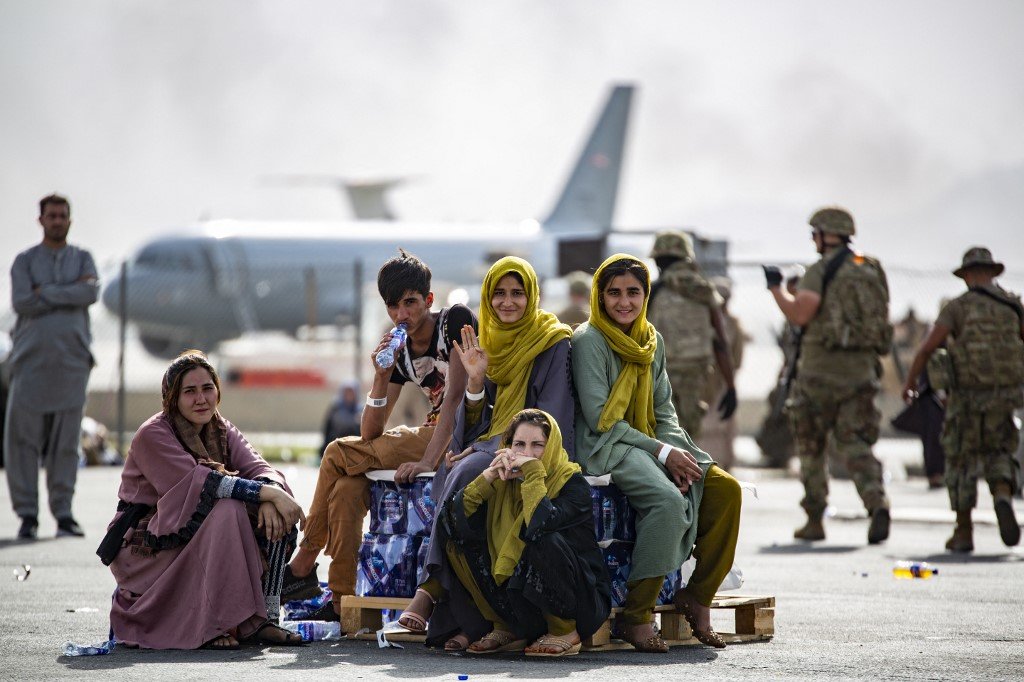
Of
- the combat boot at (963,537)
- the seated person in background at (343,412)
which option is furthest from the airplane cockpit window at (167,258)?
the combat boot at (963,537)

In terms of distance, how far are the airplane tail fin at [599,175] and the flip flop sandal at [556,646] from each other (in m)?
45.4

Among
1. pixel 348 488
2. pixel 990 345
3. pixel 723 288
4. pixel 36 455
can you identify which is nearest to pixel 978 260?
pixel 990 345

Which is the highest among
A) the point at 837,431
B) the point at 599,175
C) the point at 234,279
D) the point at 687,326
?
the point at 599,175

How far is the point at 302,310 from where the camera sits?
36281mm

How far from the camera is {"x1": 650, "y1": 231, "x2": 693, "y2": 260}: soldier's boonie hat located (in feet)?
33.8

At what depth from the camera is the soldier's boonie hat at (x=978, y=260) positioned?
939cm

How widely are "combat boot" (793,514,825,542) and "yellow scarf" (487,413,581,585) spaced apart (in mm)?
4883

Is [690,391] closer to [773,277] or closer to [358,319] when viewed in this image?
[773,277]

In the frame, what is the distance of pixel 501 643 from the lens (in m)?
5.30

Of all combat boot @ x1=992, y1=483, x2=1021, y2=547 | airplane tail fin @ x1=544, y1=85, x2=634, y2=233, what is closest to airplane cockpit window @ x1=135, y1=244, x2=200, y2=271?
airplane tail fin @ x1=544, y1=85, x2=634, y2=233

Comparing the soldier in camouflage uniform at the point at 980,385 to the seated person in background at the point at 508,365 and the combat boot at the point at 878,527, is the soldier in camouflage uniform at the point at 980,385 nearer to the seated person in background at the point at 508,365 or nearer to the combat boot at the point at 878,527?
the combat boot at the point at 878,527

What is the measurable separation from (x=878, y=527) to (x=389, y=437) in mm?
4603

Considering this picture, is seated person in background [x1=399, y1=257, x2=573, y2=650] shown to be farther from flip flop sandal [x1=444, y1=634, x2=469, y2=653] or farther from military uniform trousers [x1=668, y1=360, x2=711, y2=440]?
military uniform trousers [x1=668, y1=360, x2=711, y2=440]

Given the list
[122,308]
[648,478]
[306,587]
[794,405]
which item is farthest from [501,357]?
[122,308]
